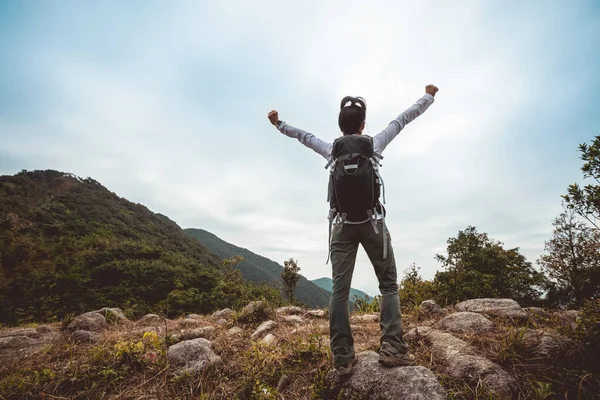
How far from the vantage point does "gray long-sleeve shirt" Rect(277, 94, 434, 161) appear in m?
2.84

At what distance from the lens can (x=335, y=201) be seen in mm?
2760

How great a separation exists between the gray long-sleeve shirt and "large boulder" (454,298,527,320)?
3.38m

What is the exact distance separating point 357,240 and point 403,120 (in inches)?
53.0

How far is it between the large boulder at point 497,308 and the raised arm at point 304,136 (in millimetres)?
3734

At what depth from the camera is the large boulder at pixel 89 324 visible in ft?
16.9

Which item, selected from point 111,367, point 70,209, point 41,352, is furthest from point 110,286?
point 70,209

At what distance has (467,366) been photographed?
2.74m

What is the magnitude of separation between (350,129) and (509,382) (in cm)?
271

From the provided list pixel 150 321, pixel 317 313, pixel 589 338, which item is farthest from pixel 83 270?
pixel 589 338

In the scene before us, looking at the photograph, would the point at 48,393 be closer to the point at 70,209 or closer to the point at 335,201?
the point at 335,201

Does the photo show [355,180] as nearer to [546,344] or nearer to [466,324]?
[546,344]

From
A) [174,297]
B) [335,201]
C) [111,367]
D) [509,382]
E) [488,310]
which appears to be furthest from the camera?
[174,297]

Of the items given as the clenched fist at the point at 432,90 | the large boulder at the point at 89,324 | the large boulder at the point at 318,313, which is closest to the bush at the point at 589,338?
the clenched fist at the point at 432,90

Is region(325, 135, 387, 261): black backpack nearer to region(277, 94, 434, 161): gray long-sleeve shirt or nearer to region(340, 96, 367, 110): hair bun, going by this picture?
region(277, 94, 434, 161): gray long-sleeve shirt
